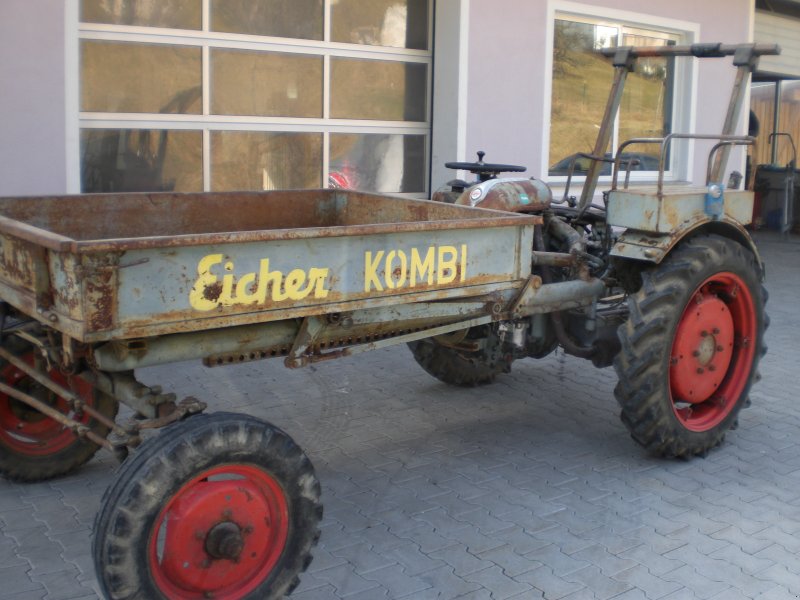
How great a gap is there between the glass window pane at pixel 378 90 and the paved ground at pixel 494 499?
2.88 m

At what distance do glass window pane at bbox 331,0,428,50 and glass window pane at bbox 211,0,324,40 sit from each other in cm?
21

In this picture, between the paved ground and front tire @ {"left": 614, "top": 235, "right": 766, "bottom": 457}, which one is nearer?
the paved ground

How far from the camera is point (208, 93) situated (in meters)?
7.46

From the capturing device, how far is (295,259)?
329 cm

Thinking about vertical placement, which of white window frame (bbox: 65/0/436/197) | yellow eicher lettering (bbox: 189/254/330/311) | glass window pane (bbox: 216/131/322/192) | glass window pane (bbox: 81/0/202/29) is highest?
glass window pane (bbox: 81/0/202/29)

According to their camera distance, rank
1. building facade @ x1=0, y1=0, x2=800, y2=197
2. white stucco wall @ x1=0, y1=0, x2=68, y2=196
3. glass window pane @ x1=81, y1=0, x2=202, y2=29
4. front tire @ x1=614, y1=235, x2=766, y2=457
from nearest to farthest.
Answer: front tire @ x1=614, y1=235, x2=766, y2=457, white stucco wall @ x1=0, y1=0, x2=68, y2=196, building facade @ x1=0, y1=0, x2=800, y2=197, glass window pane @ x1=81, y1=0, x2=202, y2=29

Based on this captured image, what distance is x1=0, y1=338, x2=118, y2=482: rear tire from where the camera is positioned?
4.36 metres

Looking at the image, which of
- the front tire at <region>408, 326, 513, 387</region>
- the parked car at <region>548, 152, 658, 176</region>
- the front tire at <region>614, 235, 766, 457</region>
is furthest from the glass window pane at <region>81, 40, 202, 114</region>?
the front tire at <region>614, 235, 766, 457</region>

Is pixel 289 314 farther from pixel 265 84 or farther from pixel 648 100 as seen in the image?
pixel 648 100

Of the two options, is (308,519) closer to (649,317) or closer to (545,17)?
(649,317)

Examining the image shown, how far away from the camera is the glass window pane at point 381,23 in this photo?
8.13 m

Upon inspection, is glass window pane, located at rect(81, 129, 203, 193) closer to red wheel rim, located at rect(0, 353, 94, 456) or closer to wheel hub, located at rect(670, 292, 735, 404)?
red wheel rim, located at rect(0, 353, 94, 456)

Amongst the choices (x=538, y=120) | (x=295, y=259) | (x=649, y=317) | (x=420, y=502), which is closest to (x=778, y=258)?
(x=538, y=120)

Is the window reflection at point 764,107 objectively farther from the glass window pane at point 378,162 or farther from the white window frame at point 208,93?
the white window frame at point 208,93
